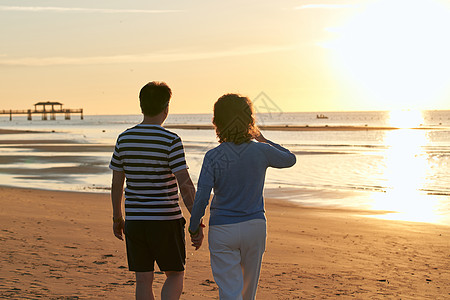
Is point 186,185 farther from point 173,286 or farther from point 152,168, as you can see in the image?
point 173,286

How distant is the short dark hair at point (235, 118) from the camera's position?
3.79 meters

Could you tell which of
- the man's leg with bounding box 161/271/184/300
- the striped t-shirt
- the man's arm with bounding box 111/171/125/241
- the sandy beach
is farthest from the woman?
the sandy beach

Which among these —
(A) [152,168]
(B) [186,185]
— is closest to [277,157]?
(B) [186,185]

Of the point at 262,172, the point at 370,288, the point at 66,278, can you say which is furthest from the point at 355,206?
the point at 262,172

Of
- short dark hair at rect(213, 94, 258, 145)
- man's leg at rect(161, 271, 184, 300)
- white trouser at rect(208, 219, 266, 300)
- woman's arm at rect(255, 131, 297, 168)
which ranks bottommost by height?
man's leg at rect(161, 271, 184, 300)

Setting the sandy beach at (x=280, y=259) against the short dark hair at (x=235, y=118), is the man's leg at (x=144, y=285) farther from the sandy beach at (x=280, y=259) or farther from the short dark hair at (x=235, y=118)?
the sandy beach at (x=280, y=259)

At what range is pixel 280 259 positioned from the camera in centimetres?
773

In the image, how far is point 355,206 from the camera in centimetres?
1398

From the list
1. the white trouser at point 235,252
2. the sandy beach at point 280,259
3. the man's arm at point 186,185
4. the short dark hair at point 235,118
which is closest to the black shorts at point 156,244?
the man's arm at point 186,185

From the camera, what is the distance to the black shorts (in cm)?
392

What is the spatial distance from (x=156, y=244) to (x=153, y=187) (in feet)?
1.31

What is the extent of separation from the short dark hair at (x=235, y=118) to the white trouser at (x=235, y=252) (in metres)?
0.57

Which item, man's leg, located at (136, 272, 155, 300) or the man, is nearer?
the man

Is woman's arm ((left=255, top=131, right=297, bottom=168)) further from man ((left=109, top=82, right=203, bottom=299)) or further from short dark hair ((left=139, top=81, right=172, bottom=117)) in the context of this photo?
short dark hair ((left=139, top=81, right=172, bottom=117))
